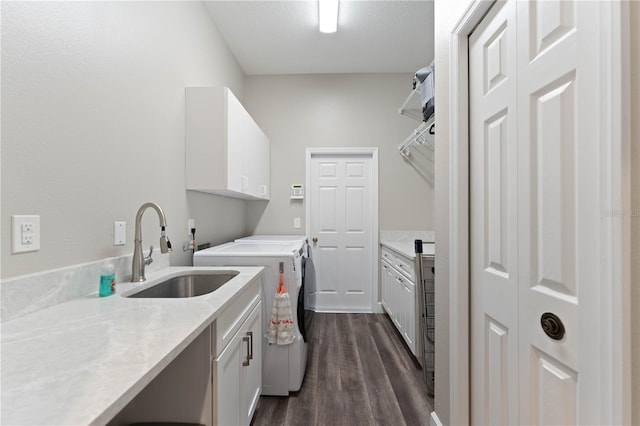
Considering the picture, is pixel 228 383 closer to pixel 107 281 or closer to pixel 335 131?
pixel 107 281

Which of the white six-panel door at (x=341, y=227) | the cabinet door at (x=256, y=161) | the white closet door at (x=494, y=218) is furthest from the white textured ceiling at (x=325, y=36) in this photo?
the white closet door at (x=494, y=218)

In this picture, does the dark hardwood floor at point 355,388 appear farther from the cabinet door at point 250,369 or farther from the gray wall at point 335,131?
the gray wall at point 335,131

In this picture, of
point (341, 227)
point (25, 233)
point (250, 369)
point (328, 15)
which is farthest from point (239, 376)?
point (328, 15)

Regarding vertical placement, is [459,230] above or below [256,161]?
below

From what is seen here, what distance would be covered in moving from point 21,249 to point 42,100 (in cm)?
52

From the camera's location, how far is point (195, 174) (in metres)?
2.07

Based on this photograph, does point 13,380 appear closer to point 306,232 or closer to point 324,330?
point 324,330

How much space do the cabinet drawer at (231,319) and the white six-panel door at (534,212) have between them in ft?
3.34

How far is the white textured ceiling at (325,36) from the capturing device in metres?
2.46

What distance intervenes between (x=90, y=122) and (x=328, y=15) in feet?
6.72

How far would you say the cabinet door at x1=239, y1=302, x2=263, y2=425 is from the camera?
1.40 metres

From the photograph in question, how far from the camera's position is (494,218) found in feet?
3.60

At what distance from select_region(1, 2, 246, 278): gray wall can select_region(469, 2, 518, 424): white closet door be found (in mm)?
1618

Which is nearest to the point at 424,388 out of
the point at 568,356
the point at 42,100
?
the point at 568,356
